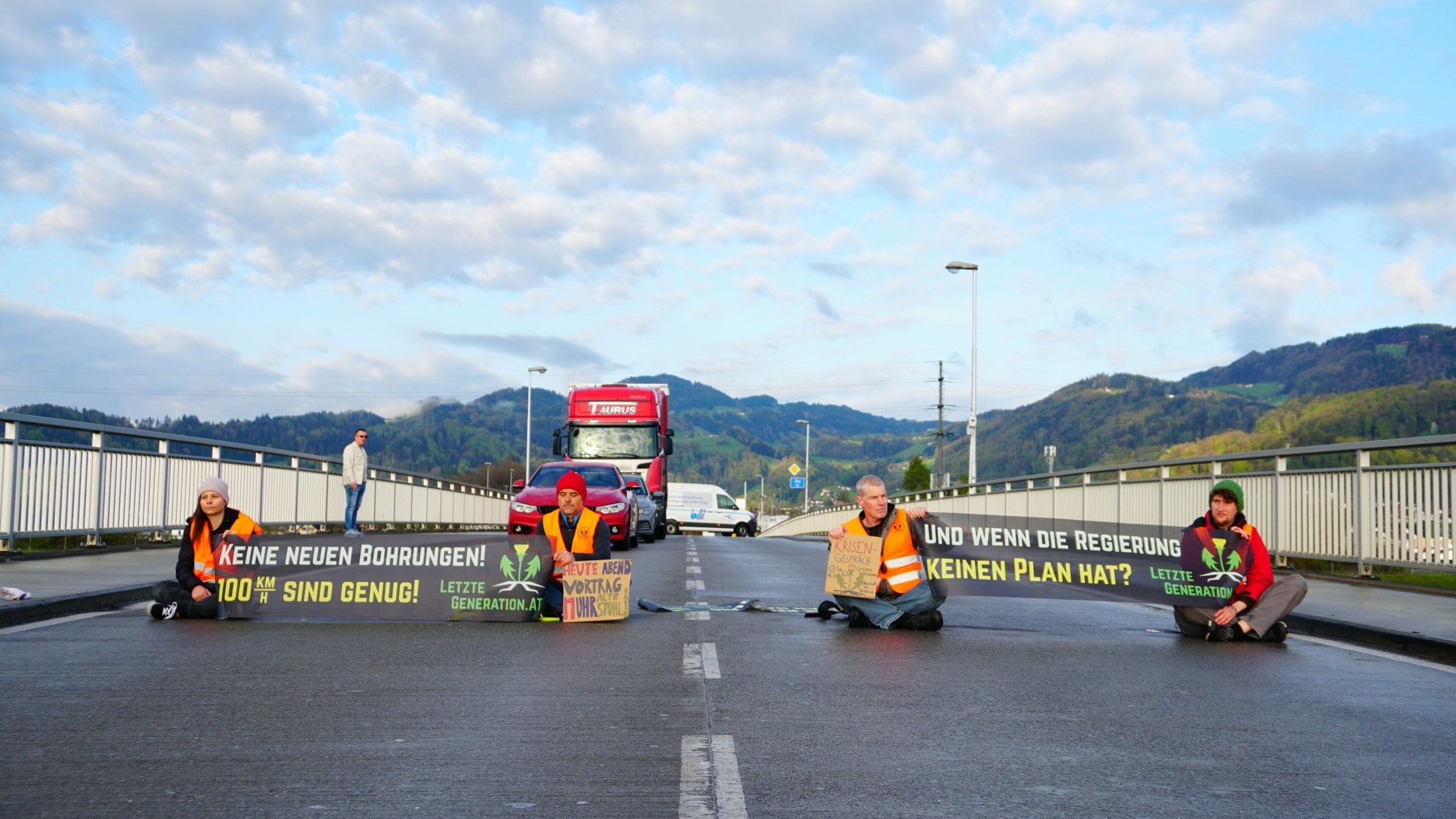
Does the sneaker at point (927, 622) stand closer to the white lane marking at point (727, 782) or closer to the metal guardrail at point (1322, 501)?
the metal guardrail at point (1322, 501)

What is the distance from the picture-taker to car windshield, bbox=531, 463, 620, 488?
78.6 feet

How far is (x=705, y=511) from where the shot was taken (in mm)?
58625

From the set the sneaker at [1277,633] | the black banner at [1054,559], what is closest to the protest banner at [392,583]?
the black banner at [1054,559]

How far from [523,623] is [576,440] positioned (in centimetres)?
2359

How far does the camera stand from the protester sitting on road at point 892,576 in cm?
1035

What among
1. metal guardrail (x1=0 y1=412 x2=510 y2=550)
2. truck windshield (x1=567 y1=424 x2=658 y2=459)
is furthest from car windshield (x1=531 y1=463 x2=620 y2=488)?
truck windshield (x1=567 y1=424 x2=658 y2=459)

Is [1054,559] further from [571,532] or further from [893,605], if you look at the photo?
[571,532]

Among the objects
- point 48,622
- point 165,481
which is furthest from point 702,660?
point 165,481

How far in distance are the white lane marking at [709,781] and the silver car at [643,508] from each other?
74.8ft

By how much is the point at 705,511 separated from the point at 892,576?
48.3 meters

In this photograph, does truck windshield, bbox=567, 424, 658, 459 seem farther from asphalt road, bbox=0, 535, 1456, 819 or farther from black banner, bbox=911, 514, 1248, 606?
asphalt road, bbox=0, 535, 1456, 819

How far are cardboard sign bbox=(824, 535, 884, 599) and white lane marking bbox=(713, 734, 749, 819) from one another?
4651 millimetres

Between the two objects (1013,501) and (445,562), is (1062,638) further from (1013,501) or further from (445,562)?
Answer: (1013,501)

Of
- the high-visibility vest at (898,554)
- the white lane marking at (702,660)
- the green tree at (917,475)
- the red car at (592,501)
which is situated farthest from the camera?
the green tree at (917,475)
